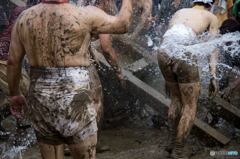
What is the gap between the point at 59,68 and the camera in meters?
1.96

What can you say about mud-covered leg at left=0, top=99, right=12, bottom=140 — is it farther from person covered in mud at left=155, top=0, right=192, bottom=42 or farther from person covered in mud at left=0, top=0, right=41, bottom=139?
person covered in mud at left=155, top=0, right=192, bottom=42

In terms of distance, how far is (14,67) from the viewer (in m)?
2.16

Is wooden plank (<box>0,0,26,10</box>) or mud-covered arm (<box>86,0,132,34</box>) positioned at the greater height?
wooden plank (<box>0,0,26,10</box>)

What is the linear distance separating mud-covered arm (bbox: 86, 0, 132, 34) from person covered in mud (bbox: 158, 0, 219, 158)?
114 centimetres

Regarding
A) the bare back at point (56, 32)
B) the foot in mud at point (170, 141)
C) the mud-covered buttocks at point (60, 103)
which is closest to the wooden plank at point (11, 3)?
the bare back at point (56, 32)

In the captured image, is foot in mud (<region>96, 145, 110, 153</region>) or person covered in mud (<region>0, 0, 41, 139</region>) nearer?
foot in mud (<region>96, 145, 110, 153</region>)

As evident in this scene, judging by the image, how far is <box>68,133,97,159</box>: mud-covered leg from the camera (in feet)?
6.79

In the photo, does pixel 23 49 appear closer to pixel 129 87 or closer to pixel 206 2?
pixel 129 87

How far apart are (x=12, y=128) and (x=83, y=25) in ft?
10.5

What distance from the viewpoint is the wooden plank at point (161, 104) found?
349cm

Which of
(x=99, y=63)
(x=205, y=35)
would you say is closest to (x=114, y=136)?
(x=99, y=63)

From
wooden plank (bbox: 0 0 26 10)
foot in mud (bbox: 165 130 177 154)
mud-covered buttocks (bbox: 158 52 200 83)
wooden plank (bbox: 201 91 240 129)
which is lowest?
foot in mud (bbox: 165 130 177 154)

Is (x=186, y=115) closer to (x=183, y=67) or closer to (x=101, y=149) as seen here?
(x=183, y=67)

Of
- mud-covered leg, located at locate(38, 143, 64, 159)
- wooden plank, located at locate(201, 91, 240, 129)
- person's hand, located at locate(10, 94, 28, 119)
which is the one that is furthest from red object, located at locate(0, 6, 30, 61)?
wooden plank, located at locate(201, 91, 240, 129)
